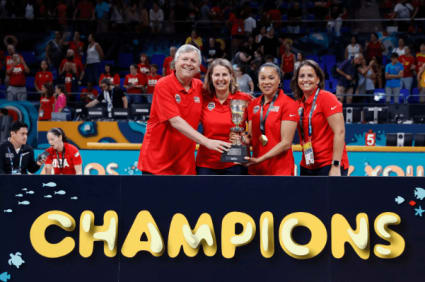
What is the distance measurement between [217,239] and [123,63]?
14.5 m

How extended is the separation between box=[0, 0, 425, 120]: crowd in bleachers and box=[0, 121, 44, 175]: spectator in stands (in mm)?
5521

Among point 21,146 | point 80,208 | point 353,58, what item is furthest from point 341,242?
point 353,58

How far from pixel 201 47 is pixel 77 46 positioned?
3495 mm

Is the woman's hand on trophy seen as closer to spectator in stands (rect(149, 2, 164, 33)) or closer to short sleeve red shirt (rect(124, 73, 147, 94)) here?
short sleeve red shirt (rect(124, 73, 147, 94))

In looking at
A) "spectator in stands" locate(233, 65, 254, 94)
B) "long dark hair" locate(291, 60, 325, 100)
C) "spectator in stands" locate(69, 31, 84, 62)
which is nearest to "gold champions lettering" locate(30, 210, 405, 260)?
"long dark hair" locate(291, 60, 325, 100)

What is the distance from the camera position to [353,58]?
15461mm

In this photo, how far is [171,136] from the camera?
15.8ft

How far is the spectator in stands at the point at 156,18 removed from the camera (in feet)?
59.7

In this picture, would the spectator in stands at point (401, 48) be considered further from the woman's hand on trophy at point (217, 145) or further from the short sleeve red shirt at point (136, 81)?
the woman's hand on trophy at point (217, 145)

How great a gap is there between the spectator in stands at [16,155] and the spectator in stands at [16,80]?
27.6 feet

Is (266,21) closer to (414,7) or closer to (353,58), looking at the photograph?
(353,58)

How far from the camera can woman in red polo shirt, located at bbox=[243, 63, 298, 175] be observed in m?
4.77

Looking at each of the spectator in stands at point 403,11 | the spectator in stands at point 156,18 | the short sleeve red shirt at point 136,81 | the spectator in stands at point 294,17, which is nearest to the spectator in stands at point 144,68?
the short sleeve red shirt at point 136,81

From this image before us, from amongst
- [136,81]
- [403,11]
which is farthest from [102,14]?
[403,11]
